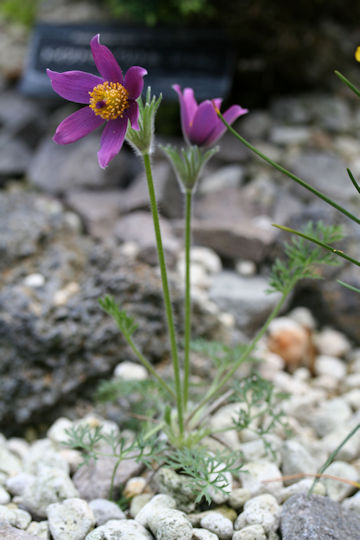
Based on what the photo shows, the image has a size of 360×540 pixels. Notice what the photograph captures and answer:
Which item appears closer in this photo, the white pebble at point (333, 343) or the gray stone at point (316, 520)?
the gray stone at point (316, 520)

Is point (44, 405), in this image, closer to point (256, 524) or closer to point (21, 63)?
point (256, 524)

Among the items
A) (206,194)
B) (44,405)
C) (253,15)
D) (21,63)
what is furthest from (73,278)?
(21,63)

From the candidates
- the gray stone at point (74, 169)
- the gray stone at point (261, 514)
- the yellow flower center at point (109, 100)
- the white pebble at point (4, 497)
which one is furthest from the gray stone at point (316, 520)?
the gray stone at point (74, 169)

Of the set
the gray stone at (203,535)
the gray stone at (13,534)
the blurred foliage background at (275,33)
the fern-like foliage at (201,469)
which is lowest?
the gray stone at (13,534)

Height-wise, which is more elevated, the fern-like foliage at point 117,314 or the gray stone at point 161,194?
the fern-like foliage at point 117,314

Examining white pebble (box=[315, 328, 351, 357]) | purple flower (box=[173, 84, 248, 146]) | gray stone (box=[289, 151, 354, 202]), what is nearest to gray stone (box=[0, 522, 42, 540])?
purple flower (box=[173, 84, 248, 146])

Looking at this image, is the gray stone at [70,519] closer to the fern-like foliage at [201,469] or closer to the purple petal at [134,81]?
the fern-like foliage at [201,469]

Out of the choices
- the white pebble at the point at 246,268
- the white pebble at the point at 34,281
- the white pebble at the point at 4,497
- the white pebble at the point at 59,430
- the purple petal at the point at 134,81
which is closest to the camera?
the purple petal at the point at 134,81
